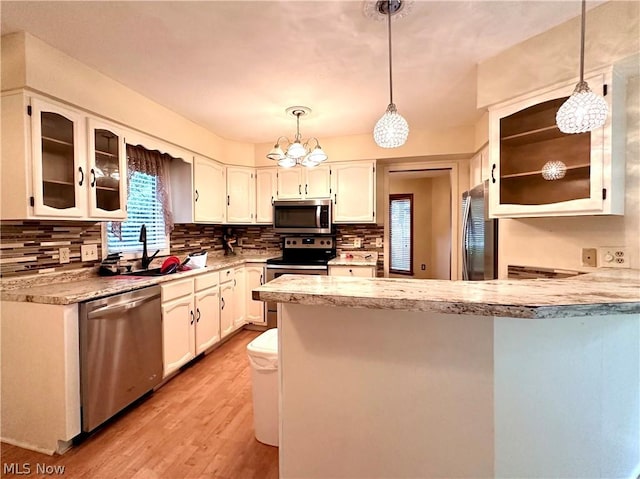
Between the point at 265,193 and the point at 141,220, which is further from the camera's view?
the point at 265,193

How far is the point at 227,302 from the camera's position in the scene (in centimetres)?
328

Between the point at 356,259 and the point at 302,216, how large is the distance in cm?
85

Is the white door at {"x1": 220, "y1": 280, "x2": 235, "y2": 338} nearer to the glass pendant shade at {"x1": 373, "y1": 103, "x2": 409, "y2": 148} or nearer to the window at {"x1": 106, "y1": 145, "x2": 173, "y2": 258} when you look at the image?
the window at {"x1": 106, "y1": 145, "x2": 173, "y2": 258}

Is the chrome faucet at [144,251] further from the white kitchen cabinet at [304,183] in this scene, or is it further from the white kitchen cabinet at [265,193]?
the white kitchen cabinet at [304,183]

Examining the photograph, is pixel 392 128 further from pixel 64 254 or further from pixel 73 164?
pixel 64 254

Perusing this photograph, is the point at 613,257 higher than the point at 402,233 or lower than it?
lower

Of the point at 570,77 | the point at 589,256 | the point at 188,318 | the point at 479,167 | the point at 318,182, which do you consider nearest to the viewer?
the point at 570,77

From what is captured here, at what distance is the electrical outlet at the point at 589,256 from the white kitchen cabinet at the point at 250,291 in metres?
2.89

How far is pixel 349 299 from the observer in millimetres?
996

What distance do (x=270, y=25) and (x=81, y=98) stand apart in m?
1.37

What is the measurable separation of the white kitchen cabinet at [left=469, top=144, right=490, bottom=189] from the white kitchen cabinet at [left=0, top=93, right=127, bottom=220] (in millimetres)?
3093

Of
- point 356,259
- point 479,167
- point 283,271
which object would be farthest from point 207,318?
point 479,167

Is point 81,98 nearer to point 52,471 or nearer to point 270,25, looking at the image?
point 270,25

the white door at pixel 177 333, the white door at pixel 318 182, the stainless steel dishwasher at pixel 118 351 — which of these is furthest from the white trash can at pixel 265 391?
the white door at pixel 318 182
